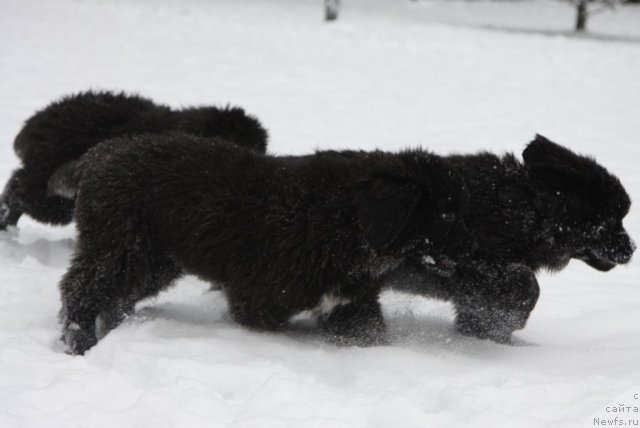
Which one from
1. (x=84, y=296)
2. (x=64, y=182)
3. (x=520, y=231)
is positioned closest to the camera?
(x=84, y=296)

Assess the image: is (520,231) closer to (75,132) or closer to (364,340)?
(364,340)

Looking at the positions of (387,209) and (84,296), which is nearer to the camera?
(387,209)

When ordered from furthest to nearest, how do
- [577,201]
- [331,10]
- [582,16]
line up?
[582,16], [331,10], [577,201]

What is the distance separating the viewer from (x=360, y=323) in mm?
4422

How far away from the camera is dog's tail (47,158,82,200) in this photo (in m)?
5.69

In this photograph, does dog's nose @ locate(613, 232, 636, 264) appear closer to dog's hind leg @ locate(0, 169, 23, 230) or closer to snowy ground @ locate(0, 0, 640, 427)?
snowy ground @ locate(0, 0, 640, 427)

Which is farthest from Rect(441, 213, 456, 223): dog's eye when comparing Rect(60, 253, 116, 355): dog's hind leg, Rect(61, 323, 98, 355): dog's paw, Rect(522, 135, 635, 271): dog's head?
Rect(61, 323, 98, 355): dog's paw

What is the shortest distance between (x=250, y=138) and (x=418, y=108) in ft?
21.6

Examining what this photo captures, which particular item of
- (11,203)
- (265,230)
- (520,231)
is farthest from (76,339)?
(520,231)

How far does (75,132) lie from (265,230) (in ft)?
8.66

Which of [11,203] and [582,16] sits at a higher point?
[582,16]

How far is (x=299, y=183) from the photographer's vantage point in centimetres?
450

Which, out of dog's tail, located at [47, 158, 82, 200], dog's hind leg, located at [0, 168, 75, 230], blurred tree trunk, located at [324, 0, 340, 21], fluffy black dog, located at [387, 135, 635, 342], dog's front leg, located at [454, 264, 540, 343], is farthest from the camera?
blurred tree trunk, located at [324, 0, 340, 21]

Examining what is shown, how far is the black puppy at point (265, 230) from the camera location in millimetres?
4344
